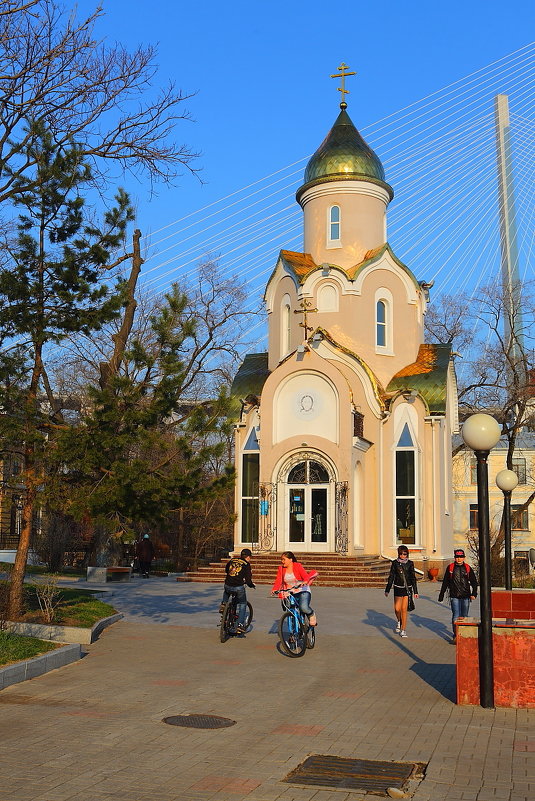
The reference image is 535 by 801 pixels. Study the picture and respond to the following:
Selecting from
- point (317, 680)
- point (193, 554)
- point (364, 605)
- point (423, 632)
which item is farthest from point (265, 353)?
point (317, 680)

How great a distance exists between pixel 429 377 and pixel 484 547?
20661mm

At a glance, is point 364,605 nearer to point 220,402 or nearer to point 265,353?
point 220,402

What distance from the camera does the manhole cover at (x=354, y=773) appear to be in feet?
21.4

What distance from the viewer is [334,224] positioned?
31.9 m

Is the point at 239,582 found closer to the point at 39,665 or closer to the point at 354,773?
the point at 39,665

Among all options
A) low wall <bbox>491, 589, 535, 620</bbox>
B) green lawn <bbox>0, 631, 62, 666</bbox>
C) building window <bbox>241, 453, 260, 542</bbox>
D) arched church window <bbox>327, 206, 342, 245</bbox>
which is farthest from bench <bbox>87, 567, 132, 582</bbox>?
arched church window <bbox>327, 206, 342, 245</bbox>

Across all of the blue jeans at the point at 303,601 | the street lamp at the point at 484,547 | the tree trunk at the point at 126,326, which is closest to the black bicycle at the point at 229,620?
the blue jeans at the point at 303,601

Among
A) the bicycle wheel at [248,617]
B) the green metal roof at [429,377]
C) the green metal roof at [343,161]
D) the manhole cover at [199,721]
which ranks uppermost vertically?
the green metal roof at [343,161]

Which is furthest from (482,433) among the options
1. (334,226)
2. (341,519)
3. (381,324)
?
(334,226)

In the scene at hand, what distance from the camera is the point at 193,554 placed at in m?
37.0

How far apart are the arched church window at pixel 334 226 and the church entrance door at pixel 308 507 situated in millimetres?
9060

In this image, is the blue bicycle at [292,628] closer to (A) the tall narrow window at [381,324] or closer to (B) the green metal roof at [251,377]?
(B) the green metal roof at [251,377]

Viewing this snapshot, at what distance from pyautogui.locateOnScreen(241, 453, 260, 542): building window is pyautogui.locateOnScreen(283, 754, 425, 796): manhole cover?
71.3ft

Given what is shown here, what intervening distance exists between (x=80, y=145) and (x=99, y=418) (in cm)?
418
